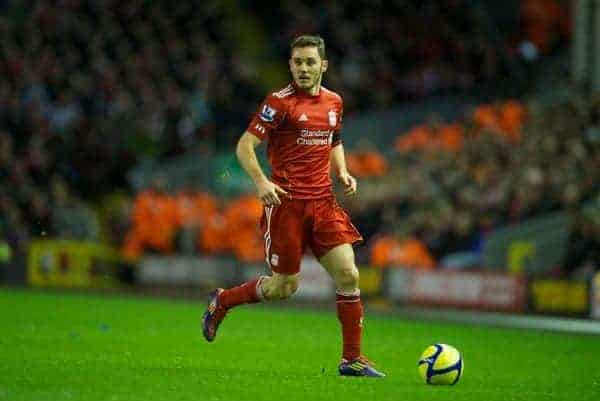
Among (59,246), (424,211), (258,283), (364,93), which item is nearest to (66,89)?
(59,246)

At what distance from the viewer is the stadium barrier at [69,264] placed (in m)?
20.7

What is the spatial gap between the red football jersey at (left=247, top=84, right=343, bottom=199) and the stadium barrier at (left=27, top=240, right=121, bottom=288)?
12280 millimetres

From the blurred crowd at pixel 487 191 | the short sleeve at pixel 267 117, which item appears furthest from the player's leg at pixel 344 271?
the blurred crowd at pixel 487 191

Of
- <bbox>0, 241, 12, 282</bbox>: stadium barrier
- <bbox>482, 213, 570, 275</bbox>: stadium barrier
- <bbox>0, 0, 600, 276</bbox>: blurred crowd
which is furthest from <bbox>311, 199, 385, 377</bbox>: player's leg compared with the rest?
<bbox>0, 241, 12, 282</bbox>: stadium barrier

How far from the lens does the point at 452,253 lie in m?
18.1

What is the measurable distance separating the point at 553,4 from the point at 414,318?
11396 mm

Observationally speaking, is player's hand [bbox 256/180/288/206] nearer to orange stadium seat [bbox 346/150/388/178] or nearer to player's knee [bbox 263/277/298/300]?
player's knee [bbox 263/277/298/300]

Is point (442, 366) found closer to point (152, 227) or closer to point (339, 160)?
point (339, 160)

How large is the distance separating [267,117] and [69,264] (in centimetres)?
1273

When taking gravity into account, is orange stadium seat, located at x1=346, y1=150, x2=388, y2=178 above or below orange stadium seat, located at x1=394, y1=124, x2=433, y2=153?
below

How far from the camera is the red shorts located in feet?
29.1

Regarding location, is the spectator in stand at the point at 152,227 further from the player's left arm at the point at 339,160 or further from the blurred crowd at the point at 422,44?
the player's left arm at the point at 339,160

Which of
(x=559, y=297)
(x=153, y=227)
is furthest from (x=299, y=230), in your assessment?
(x=153, y=227)

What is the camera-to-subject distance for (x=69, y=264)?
2080cm
